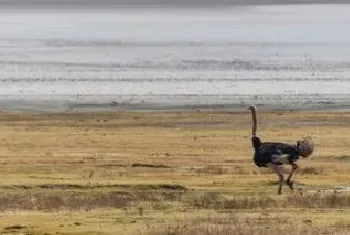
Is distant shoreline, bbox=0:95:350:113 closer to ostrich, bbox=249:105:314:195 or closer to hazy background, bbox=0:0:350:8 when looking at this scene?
ostrich, bbox=249:105:314:195

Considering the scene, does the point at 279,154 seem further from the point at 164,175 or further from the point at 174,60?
the point at 174,60

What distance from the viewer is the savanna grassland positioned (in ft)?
66.0

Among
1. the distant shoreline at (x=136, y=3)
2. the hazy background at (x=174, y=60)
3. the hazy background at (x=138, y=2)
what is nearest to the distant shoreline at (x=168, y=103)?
the hazy background at (x=174, y=60)

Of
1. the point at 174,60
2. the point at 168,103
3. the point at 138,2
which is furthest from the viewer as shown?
the point at 138,2

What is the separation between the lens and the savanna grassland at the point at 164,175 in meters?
20.1

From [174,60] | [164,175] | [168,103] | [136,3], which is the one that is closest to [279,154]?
[164,175]

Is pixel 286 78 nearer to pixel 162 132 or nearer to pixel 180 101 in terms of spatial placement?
pixel 180 101

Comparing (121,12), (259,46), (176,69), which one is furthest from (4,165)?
(121,12)

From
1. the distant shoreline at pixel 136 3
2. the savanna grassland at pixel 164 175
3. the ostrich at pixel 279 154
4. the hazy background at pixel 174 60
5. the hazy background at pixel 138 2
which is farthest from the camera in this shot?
the hazy background at pixel 138 2

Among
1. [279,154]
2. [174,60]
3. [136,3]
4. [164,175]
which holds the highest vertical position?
[136,3]

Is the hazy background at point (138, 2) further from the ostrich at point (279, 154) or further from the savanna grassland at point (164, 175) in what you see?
the ostrich at point (279, 154)

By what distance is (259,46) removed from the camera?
80.1m

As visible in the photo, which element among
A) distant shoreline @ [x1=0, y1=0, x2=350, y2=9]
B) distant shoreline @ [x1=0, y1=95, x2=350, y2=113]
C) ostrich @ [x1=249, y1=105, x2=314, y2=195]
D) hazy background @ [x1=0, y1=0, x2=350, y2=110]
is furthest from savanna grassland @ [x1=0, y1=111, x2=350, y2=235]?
distant shoreline @ [x1=0, y1=0, x2=350, y2=9]

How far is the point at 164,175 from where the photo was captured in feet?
90.5
